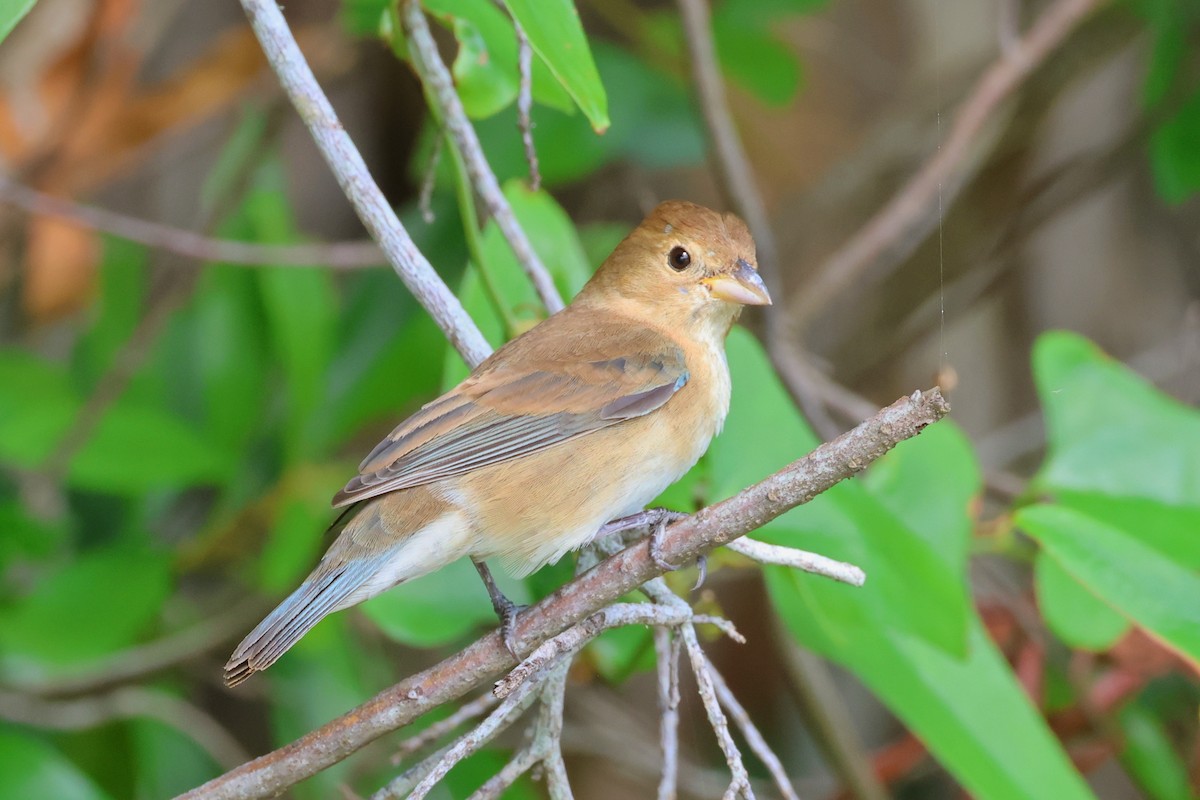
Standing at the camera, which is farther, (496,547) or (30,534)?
(30,534)

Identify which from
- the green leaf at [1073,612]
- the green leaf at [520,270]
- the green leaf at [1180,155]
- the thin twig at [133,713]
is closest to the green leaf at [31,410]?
the thin twig at [133,713]

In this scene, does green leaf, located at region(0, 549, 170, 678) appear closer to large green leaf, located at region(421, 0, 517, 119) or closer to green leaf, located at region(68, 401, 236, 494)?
green leaf, located at region(68, 401, 236, 494)

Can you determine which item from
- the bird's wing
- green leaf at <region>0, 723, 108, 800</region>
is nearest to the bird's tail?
the bird's wing

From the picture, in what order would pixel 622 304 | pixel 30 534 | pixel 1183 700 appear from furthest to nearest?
pixel 1183 700, pixel 30 534, pixel 622 304

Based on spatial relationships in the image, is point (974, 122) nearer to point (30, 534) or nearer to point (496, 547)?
point (496, 547)

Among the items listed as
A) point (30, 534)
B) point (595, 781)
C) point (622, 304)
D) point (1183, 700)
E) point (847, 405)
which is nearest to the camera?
point (622, 304)

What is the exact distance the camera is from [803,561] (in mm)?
1707

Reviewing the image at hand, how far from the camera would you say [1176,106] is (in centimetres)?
403

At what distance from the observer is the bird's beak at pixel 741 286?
2.52 metres

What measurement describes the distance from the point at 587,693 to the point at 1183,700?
6.14 ft

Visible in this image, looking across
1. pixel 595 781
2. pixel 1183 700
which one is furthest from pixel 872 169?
pixel 595 781

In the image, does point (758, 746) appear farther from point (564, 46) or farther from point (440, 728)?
point (564, 46)

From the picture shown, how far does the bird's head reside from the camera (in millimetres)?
2594

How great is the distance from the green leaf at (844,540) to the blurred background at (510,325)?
2cm
